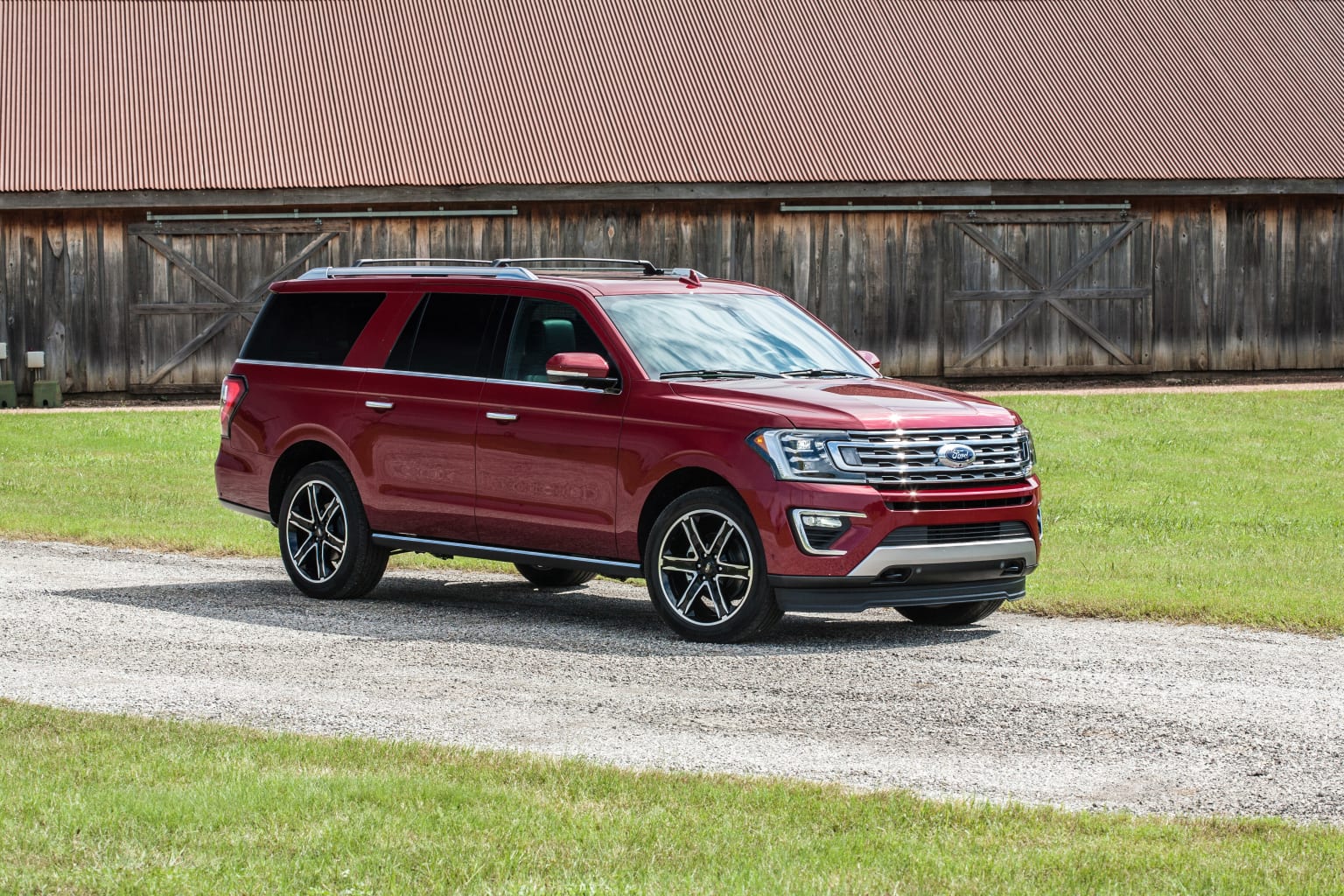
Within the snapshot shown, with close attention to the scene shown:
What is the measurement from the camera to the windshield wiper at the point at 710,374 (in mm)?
10312

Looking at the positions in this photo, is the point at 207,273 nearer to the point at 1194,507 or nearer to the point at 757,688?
the point at 1194,507

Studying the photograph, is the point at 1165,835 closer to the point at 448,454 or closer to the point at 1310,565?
the point at 448,454

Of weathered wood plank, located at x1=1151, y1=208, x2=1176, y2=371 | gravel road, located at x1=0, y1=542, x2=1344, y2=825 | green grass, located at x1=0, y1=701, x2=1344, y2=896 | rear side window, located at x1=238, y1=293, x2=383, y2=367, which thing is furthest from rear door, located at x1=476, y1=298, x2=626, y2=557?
weathered wood plank, located at x1=1151, y1=208, x2=1176, y2=371

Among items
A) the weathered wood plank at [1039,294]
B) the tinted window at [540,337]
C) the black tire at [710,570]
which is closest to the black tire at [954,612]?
the black tire at [710,570]

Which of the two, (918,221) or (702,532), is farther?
(918,221)

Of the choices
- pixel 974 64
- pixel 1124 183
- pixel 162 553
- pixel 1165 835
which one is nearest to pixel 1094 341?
pixel 1124 183

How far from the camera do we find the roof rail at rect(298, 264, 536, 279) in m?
11.1

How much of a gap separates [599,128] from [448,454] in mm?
18476

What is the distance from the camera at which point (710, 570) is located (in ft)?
32.4

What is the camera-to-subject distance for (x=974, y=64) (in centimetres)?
3153

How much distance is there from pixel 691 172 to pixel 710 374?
1753 cm

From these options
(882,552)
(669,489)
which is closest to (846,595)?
(882,552)

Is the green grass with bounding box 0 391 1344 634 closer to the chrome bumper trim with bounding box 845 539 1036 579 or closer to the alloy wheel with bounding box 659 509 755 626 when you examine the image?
the chrome bumper trim with bounding box 845 539 1036 579

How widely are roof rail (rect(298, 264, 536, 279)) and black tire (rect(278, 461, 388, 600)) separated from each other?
1230mm
